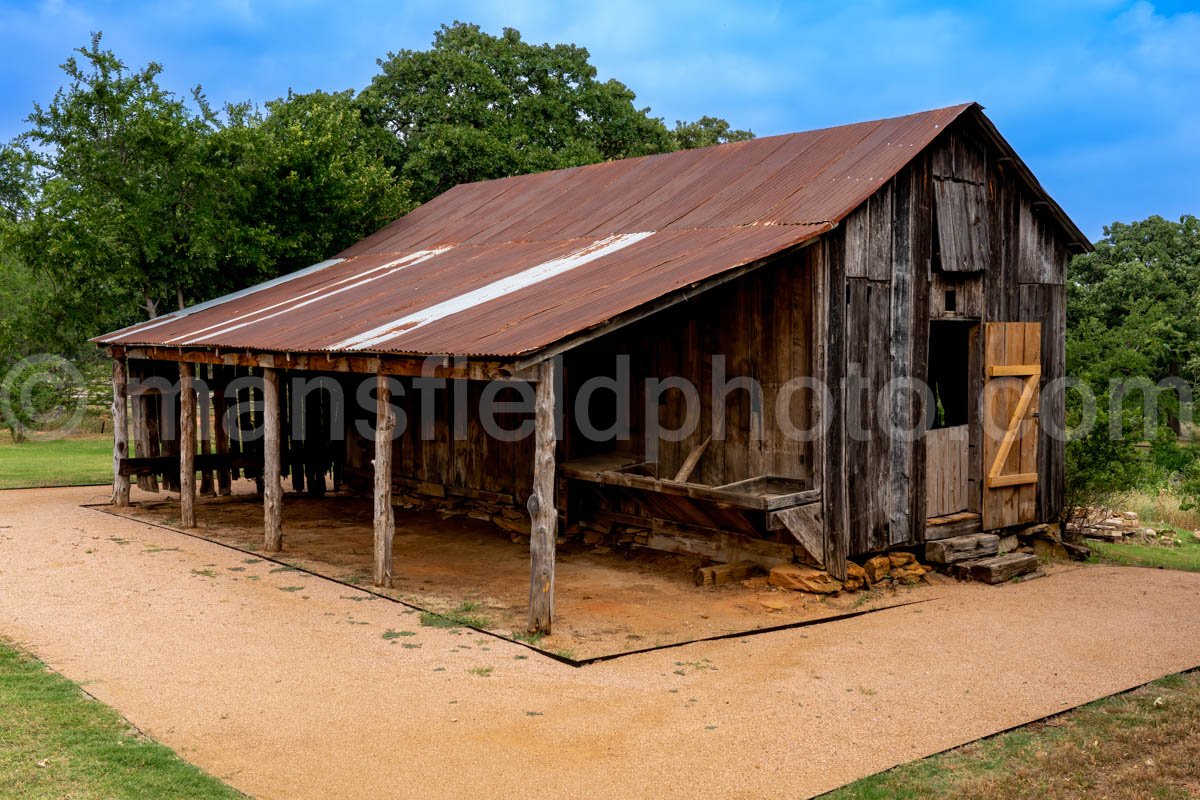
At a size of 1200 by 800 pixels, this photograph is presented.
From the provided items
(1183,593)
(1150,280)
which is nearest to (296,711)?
(1183,593)

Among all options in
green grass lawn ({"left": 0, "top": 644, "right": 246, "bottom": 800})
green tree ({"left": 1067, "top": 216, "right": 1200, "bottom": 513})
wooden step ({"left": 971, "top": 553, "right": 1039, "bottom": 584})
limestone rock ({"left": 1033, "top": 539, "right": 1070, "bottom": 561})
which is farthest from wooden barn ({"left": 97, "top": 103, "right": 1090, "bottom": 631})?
green tree ({"left": 1067, "top": 216, "right": 1200, "bottom": 513})

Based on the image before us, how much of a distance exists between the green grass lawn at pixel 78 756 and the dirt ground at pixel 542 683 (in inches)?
9.4

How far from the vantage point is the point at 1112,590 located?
12.8 m

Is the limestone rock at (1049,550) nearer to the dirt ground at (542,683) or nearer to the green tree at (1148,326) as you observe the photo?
the dirt ground at (542,683)

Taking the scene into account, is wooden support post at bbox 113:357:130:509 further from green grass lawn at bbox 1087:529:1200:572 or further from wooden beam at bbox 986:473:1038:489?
green grass lawn at bbox 1087:529:1200:572

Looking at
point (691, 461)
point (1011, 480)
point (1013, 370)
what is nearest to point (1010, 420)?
point (1013, 370)

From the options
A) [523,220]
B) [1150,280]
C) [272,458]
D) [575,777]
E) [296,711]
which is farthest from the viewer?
[1150,280]

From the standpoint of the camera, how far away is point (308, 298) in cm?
1686

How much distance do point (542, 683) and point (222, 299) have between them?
13.1m

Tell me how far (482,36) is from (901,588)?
1041 inches

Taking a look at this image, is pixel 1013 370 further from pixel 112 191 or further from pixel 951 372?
pixel 112 191

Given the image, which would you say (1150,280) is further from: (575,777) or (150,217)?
(575,777)

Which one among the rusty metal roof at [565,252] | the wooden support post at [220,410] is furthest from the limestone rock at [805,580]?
the wooden support post at [220,410]

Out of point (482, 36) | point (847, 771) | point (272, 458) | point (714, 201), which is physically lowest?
point (847, 771)
